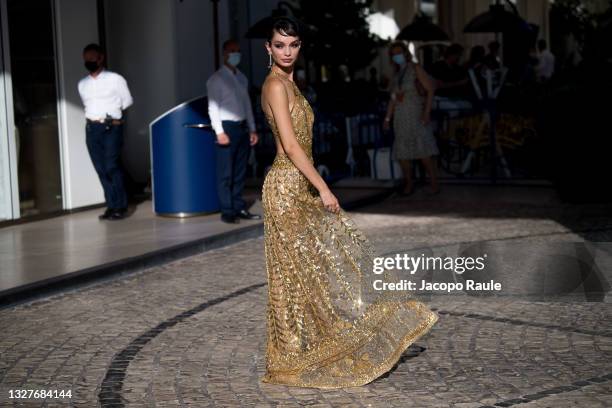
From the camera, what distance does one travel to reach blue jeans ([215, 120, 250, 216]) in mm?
11461

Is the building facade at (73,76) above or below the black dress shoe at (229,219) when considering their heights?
above

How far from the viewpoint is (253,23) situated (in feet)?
58.2

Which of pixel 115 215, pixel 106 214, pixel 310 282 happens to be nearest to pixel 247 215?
pixel 115 215

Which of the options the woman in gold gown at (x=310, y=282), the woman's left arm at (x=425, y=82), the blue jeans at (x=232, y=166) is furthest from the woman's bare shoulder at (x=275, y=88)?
the woman's left arm at (x=425, y=82)

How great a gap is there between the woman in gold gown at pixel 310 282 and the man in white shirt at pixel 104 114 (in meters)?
6.30

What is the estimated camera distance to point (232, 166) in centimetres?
1161

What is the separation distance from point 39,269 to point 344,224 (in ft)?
13.2

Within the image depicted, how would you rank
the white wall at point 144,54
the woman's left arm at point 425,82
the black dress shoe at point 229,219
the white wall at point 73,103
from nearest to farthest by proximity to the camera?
the black dress shoe at point 229,219
the white wall at point 73,103
the woman's left arm at point 425,82
the white wall at point 144,54

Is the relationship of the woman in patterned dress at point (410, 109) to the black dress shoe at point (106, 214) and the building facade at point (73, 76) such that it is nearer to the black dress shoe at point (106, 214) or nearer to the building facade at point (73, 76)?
the building facade at point (73, 76)

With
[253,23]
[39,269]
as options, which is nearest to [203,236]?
[39,269]

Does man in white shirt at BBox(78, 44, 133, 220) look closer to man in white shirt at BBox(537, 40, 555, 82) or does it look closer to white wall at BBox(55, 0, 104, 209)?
white wall at BBox(55, 0, 104, 209)

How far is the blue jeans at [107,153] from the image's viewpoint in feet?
38.9

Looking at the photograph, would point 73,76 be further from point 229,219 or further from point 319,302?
point 319,302

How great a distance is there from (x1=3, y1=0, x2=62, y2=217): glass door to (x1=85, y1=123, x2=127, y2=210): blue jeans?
0.74 meters
